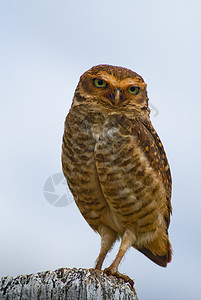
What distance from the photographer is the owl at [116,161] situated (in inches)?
165

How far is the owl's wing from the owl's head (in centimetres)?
22

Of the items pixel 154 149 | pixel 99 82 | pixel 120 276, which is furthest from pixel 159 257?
pixel 99 82

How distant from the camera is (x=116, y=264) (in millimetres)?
4141

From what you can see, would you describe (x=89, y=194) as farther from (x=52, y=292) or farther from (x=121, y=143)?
(x=52, y=292)

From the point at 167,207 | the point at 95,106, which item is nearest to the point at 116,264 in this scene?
the point at 167,207

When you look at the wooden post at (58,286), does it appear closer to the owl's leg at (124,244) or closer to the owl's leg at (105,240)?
the owl's leg at (124,244)

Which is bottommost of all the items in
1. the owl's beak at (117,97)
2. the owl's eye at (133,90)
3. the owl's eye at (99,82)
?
the owl's beak at (117,97)

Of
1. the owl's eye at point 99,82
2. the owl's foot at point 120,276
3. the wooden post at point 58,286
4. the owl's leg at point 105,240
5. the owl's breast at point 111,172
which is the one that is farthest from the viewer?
the owl's leg at point 105,240

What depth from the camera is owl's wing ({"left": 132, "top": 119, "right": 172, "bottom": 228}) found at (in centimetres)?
436

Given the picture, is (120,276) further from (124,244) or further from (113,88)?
(113,88)

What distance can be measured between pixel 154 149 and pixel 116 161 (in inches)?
22.1

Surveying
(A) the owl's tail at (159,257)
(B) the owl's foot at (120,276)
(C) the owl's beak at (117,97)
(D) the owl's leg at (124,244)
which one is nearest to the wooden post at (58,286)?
(B) the owl's foot at (120,276)

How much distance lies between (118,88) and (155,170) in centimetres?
89

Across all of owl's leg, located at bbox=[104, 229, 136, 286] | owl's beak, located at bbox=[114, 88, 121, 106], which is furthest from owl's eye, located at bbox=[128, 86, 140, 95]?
owl's leg, located at bbox=[104, 229, 136, 286]
